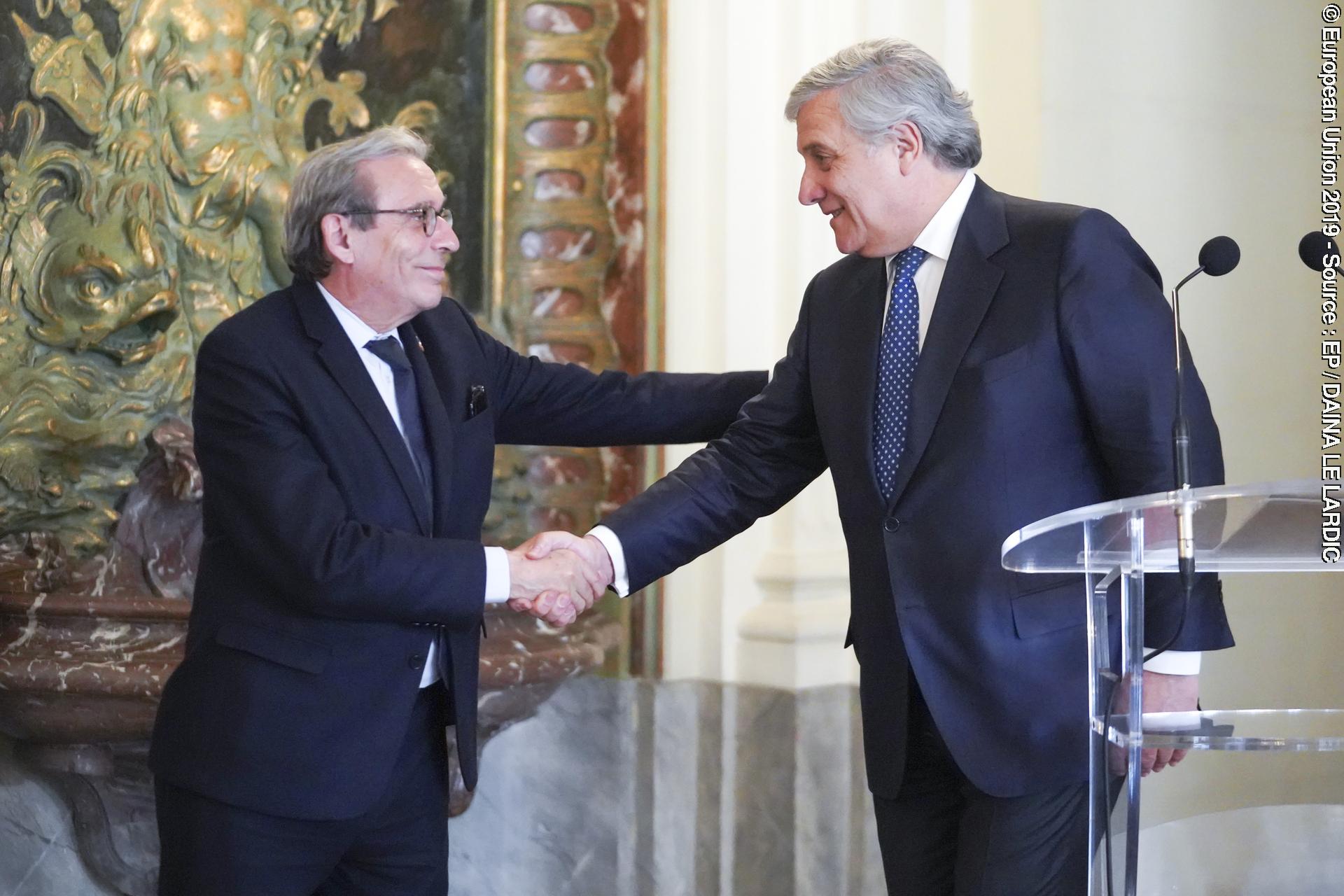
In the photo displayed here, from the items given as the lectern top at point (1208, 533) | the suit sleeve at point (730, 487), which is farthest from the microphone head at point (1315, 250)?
the suit sleeve at point (730, 487)

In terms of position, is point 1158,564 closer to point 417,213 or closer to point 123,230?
point 417,213

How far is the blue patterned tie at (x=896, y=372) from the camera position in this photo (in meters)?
2.36

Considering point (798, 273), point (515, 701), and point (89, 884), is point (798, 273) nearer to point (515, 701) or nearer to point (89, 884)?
point (515, 701)

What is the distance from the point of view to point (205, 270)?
3734 mm

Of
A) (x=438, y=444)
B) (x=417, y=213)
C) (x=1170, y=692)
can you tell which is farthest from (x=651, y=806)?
(x=1170, y=692)

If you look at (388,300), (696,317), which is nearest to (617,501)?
(696,317)

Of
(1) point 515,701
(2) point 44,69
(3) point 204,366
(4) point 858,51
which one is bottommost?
(1) point 515,701

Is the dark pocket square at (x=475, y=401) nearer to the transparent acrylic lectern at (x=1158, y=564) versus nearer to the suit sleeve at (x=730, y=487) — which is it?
the suit sleeve at (x=730, y=487)

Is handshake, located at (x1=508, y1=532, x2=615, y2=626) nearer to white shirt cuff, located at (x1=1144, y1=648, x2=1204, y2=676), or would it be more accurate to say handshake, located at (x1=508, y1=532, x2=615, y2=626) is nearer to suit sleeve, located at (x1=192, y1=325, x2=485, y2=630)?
suit sleeve, located at (x1=192, y1=325, x2=485, y2=630)

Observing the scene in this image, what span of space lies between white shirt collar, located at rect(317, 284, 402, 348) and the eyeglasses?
0.50 ft

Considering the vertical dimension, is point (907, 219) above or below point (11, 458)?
above

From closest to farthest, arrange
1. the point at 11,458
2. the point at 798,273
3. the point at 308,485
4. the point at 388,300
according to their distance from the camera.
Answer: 1. the point at 308,485
2. the point at 388,300
3. the point at 11,458
4. the point at 798,273

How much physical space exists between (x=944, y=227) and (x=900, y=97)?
0.73ft

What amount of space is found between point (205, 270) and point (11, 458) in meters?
0.65
